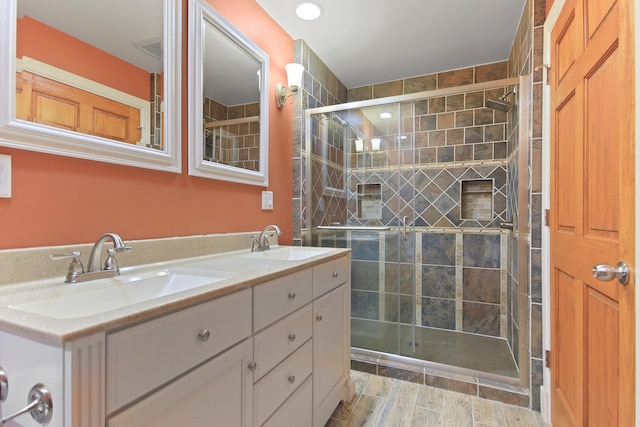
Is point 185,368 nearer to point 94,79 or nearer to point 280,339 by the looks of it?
point 280,339

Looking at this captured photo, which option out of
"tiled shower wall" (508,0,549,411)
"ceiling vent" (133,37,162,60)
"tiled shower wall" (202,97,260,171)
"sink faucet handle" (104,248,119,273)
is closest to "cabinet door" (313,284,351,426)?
"sink faucet handle" (104,248,119,273)

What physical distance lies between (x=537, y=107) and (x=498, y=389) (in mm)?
1600

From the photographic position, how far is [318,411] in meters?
1.48

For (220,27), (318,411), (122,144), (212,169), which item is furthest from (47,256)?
(220,27)

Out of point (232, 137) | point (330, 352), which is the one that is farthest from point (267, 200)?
point (330, 352)

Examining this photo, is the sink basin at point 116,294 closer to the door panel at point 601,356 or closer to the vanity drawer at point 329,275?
the vanity drawer at point 329,275

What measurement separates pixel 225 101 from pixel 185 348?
4.53ft

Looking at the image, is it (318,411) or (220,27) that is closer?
(318,411)

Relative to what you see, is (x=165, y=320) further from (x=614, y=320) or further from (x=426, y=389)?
(x=426, y=389)

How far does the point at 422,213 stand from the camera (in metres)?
2.93

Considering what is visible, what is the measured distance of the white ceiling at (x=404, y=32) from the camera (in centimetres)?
206

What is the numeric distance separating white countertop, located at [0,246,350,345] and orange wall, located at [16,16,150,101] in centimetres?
70

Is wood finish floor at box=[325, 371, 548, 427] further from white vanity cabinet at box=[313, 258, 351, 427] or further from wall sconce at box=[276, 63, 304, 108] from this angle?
wall sconce at box=[276, 63, 304, 108]

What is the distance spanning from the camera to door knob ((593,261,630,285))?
0.89 m
